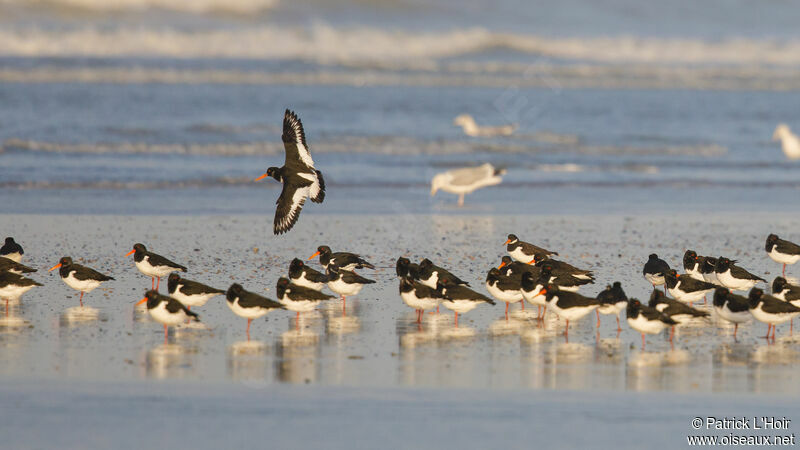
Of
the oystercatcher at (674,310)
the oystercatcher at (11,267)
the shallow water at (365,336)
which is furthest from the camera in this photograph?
the oystercatcher at (11,267)

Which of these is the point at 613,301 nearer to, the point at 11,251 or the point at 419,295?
the point at 419,295

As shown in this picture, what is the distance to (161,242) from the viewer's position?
1535 cm

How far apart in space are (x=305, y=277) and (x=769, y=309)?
15.0 ft

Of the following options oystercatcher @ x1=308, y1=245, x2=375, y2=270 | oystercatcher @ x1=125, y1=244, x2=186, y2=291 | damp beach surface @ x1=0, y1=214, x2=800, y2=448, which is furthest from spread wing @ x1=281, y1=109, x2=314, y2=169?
oystercatcher @ x1=125, y1=244, x2=186, y2=291

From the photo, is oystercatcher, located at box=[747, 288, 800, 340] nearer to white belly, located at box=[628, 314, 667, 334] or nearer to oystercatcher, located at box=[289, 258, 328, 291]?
white belly, located at box=[628, 314, 667, 334]

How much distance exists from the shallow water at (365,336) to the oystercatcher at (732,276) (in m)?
0.90

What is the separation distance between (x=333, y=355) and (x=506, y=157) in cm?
1884

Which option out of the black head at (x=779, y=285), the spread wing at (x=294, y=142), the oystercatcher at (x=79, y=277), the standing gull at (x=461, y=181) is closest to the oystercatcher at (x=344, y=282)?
the spread wing at (x=294, y=142)

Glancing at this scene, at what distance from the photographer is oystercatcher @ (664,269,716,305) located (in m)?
11.7

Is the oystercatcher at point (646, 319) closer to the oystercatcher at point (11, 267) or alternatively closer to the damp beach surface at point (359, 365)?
the damp beach surface at point (359, 365)

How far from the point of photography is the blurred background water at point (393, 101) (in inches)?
861

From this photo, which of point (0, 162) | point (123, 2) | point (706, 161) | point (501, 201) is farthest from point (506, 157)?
point (123, 2)

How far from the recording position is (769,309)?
10492mm

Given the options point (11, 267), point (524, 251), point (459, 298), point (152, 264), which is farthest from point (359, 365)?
point (524, 251)
